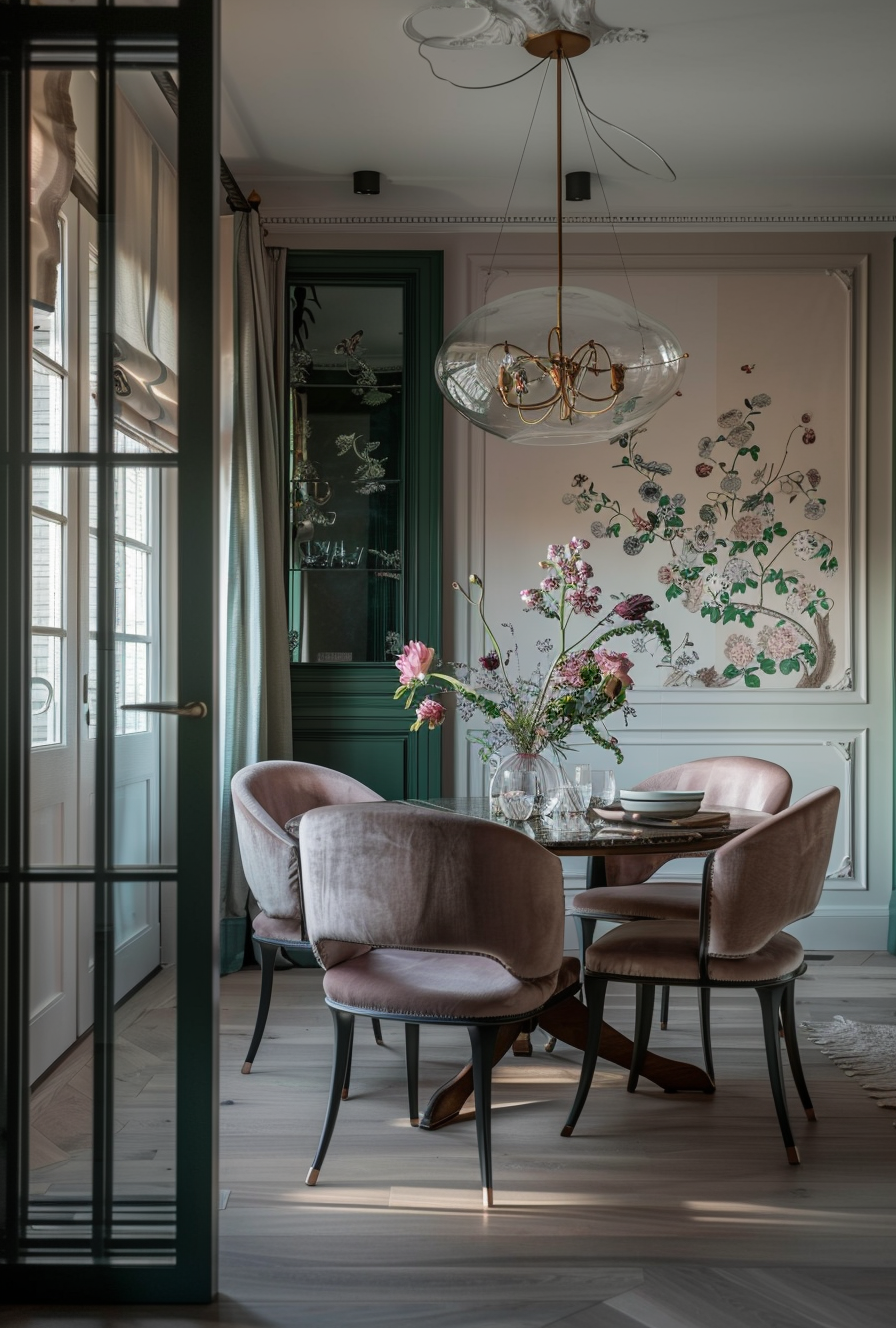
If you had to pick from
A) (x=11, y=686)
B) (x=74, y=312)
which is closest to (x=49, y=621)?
(x=11, y=686)

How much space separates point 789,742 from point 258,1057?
2.58 meters

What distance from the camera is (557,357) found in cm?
316

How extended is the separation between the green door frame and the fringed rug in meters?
1.92

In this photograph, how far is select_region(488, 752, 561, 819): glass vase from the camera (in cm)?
301

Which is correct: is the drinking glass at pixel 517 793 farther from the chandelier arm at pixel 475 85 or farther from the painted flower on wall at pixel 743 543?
the chandelier arm at pixel 475 85

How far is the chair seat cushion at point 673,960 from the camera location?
8.89ft

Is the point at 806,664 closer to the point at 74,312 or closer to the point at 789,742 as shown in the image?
the point at 789,742

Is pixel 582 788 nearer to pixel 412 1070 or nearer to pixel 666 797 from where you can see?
pixel 666 797

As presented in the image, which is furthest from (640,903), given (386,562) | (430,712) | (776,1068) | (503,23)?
(503,23)

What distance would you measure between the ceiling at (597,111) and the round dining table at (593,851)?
2362 mm

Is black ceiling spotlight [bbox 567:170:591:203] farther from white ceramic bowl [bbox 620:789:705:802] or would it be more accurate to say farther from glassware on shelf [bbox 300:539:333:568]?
white ceramic bowl [bbox 620:789:705:802]

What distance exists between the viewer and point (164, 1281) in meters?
2.08

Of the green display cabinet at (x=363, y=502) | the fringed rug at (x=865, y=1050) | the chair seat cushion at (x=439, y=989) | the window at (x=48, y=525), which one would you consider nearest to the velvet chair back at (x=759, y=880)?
the chair seat cushion at (x=439, y=989)

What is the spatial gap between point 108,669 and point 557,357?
5.36 ft
